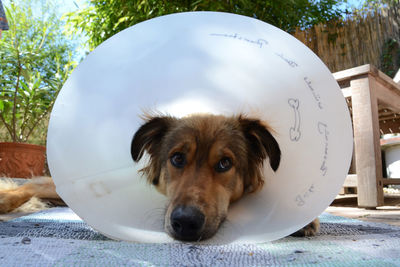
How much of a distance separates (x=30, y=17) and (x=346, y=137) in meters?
9.25

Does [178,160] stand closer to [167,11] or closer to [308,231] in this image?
[308,231]

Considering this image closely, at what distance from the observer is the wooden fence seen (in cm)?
650

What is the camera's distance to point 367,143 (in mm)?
3201

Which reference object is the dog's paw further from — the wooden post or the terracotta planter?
the terracotta planter

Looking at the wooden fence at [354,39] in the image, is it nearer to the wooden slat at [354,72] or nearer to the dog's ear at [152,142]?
the wooden slat at [354,72]

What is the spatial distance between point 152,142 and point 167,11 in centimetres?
319

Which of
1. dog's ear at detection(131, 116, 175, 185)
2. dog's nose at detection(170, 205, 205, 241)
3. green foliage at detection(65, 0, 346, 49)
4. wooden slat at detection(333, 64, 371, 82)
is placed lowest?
dog's nose at detection(170, 205, 205, 241)

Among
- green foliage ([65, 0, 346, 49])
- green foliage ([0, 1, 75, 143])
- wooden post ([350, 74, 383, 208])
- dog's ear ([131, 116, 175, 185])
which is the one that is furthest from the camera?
green foliage ([0, 1, 75, 143])

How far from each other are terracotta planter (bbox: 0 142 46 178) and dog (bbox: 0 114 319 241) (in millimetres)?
3920

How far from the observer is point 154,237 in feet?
5.21

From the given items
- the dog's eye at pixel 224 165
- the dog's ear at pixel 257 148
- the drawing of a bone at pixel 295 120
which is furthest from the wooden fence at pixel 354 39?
the dog's eye at pixel 224 165

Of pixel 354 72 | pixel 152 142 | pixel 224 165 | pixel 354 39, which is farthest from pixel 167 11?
pixel 354 39

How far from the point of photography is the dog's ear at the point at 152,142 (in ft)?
7.20

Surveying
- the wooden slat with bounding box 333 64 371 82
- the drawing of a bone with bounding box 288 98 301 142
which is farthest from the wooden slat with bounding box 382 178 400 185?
the drawing of a bone with bounding box 288 98 301 142
